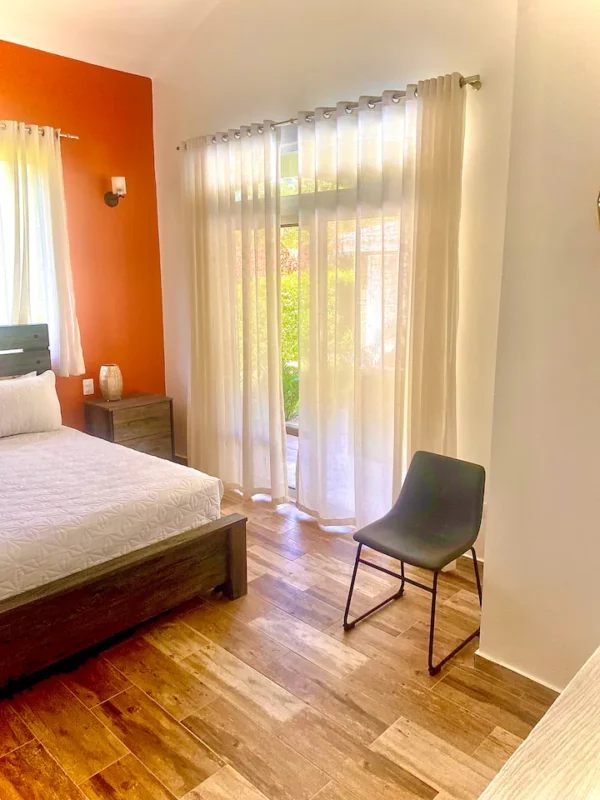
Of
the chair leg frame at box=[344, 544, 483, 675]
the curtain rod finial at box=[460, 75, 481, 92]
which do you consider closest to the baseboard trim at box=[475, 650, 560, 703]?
the chair leg frame at box=[344, 544, 483, 675]

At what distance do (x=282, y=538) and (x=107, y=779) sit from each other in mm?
1752

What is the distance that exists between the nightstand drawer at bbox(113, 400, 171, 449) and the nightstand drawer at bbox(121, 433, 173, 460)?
20mm

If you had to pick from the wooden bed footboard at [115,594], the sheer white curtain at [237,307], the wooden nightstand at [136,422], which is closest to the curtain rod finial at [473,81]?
the sheer white curtain at [237,307]

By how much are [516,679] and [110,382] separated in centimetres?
309

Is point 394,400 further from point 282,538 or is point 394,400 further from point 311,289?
point 282,538

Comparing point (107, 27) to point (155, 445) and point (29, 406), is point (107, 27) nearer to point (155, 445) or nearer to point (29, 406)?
point (29, 406)

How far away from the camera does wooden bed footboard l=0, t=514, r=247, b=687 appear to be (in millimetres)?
2041

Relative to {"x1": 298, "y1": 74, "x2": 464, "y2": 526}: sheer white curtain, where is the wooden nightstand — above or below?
below

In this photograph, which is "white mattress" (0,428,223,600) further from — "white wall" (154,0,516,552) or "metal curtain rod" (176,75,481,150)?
"metal curtain rod" (176,75,481,150)

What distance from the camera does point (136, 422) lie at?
13.3 ft

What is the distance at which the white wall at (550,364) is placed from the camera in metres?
1.80

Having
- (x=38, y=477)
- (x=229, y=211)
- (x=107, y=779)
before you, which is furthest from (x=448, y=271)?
(x=107, y=779)

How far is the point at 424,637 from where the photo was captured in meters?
2.46

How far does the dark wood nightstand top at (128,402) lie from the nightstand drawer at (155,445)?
23 centimetres
